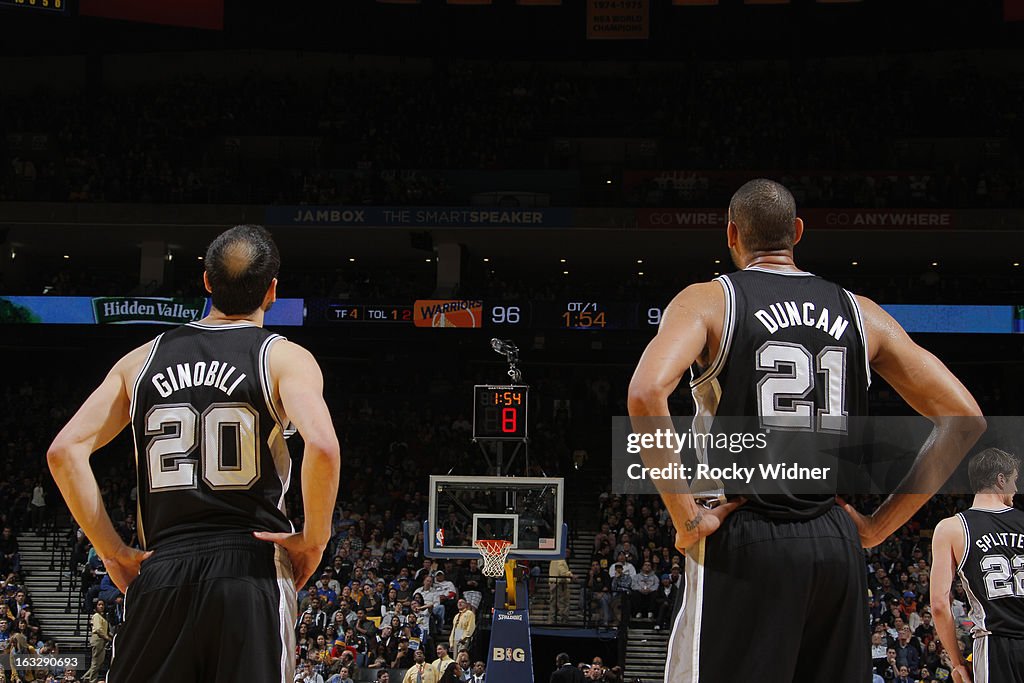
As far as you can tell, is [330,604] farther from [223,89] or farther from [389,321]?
[223,89]

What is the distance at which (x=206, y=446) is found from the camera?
3.97 metres

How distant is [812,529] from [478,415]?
46.2ft

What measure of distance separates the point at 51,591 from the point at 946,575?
23.2 meters

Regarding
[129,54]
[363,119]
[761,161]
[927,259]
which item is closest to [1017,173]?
[927,259]

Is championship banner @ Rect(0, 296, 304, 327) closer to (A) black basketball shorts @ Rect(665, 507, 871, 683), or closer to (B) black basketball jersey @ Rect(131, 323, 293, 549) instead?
(B) black basketball jersey @ Rect(131, 323, 293, 549)

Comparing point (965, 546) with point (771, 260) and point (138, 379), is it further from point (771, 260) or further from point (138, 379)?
point (138, 379)

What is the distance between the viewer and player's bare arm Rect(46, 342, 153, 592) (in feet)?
13.3

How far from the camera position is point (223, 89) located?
125ft

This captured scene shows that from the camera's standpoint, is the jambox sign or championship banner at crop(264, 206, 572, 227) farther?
championship banner at crop(264, 206, 572, 227)

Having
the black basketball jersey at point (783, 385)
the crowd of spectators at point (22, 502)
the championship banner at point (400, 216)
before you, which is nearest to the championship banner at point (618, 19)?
the championship banner at point (400, 216)

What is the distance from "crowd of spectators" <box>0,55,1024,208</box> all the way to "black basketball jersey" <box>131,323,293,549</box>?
28.7 metres

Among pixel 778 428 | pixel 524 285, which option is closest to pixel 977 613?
pixel 778 428

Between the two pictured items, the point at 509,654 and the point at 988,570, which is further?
the point at 509,654

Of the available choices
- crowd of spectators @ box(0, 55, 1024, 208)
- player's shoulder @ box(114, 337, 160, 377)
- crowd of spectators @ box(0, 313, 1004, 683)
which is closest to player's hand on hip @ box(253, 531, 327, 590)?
player's shoulder @ box(114, 337, 160, 377)
